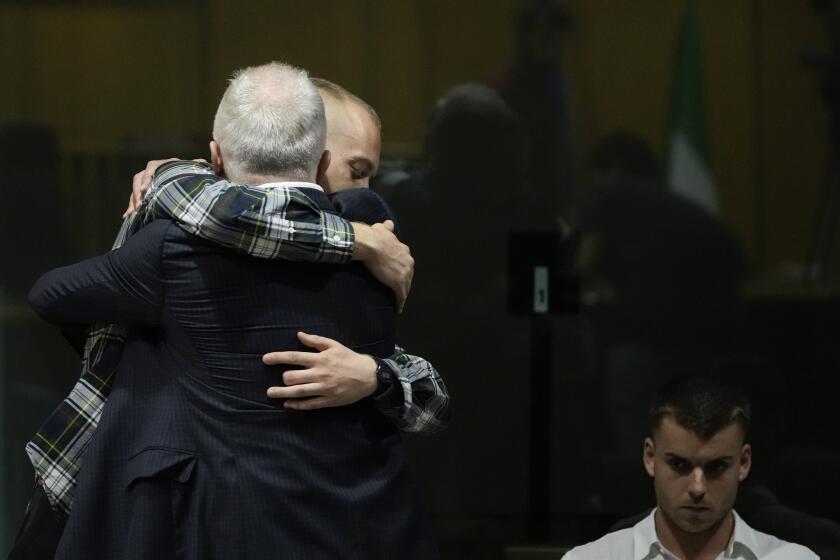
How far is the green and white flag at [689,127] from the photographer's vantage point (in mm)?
4387

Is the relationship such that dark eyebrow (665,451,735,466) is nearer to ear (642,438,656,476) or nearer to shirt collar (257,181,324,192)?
ear (642,438,656,476)

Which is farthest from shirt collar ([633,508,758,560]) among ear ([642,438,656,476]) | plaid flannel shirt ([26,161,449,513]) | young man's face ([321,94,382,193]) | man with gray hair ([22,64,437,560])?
young man's face ([321,94,382,193])

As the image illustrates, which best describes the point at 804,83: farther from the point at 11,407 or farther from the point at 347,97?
the point at 11,407

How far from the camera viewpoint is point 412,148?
14.3 feet

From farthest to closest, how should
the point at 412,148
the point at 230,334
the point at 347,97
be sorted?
the point at 412,148 → the point at 347,97 → the point at 230,334

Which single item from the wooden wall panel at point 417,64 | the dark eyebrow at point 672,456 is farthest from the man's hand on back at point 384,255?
the wooden wall panel at point 417,64

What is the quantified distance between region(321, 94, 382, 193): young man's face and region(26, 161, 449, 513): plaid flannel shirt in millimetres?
333

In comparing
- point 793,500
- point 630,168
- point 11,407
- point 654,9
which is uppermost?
point 654,9

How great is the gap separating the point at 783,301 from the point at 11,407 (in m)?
2.34

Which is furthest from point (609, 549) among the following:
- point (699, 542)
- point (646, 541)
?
point (699, 542)

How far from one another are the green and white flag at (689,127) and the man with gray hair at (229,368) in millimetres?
1900

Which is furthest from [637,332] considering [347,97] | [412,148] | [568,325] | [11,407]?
[11,407]

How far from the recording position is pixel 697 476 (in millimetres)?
3521

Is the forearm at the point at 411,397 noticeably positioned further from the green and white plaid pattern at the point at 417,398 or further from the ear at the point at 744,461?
the ear at the point at 744,461
